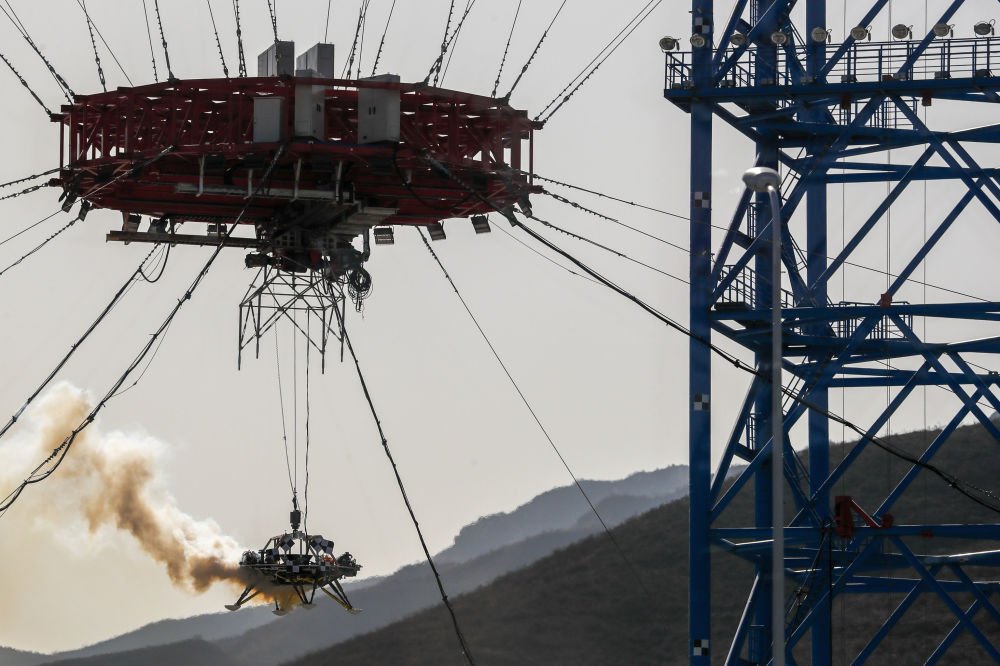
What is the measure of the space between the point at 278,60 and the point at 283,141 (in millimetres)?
2725

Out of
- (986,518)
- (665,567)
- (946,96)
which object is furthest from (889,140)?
(665,567)

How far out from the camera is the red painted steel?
188 ft

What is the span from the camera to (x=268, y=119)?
56.9m

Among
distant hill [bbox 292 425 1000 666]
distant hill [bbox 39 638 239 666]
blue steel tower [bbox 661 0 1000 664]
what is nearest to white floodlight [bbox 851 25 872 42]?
blue steel tower [bbox 661 0 1000 664]

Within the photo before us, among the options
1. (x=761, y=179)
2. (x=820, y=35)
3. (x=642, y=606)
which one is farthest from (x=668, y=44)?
(x=642, y=606)

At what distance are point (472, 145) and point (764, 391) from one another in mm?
18633

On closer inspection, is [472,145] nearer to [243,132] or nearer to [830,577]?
[243,132]

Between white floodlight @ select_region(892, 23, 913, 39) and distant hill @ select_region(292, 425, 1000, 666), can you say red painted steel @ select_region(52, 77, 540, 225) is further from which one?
distant hill @ select_region(292, 425, 1000, 666)

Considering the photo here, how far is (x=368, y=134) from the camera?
57188 millimetres

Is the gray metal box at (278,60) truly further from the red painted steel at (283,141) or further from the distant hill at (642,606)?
the distant hill at (642,606)

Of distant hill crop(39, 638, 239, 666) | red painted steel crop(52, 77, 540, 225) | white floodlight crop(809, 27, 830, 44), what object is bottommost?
distant hill crop(39, 638, 239, 666)

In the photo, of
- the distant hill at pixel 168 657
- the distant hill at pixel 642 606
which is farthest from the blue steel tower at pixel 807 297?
the distant hill at pixel 168 657

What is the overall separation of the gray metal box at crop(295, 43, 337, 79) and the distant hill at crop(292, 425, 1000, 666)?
63130 millimetres

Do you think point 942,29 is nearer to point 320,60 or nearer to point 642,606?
point 320,60
